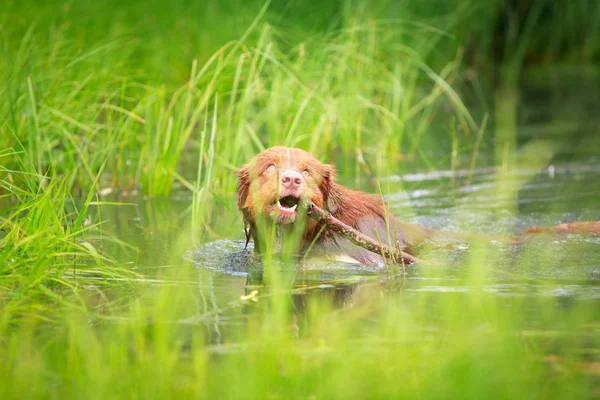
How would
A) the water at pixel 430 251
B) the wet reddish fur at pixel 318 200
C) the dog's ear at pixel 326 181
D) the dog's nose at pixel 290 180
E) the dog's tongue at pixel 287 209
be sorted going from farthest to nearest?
A: 1. the dog's ear at pixel 326 181
2. the wet reddish fur at pixel 318 200
3. the dog's tongue at pixel 287 209
4. the dog's nose at pixel 290 180
5. the water at pixel 430 251

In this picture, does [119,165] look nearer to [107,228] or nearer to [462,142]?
[107,228]

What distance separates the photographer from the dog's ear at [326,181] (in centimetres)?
589

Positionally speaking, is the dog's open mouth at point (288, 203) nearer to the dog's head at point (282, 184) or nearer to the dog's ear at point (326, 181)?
the dog's head at point (282, 184)

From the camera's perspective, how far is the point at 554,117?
13.5 m

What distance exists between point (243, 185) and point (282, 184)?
2.22 feet

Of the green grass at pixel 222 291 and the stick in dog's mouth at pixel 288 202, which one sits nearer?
Result: the green grass at pixel 222 291

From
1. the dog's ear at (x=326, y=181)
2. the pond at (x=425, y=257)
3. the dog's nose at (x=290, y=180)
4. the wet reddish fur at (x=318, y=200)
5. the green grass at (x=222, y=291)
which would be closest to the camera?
the green grass at (x=222, y=291)

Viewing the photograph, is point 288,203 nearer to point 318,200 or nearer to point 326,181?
point 318,200

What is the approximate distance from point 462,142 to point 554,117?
2.69 meters

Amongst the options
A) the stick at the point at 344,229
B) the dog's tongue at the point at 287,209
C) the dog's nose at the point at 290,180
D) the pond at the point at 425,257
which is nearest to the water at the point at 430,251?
the pond at the point at 425,257

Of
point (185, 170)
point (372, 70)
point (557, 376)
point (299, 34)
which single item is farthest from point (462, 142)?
point (557, 376)

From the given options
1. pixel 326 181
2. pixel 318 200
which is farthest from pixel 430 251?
pixel 318 200

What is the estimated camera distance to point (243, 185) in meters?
6.06

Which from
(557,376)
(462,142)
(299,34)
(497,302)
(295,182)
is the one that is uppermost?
(299,34)
